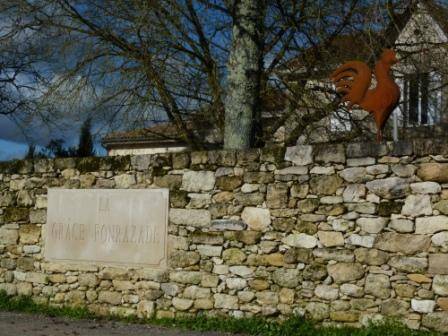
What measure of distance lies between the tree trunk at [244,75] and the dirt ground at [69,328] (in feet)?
12.6

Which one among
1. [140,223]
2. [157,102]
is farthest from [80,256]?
[157,102]

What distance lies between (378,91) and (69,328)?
→ 4.43 meters

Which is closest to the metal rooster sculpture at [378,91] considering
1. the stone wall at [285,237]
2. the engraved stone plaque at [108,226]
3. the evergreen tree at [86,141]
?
the stone wall at [285,237]

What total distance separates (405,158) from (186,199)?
2.65m

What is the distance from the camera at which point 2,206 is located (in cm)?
927

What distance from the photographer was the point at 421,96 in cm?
1236

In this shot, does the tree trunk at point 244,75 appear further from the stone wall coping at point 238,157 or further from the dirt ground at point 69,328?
the dirt ground at point 69,328

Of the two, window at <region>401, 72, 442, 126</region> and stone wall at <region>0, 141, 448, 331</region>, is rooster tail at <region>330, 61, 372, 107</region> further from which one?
window at <region>401, 72, 442, 126</region>

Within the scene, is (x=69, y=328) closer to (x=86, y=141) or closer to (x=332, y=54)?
(x=332, y=54)

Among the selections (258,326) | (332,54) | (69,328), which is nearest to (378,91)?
(258,326)

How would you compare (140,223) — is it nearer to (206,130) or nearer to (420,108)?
(206,130)

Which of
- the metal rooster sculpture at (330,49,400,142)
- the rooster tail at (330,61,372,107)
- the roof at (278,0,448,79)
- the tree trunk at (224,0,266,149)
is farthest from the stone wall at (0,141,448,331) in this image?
the roof at (278,0,448,79)

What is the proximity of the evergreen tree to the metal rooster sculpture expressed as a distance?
672cm

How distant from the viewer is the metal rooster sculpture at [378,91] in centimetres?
708
